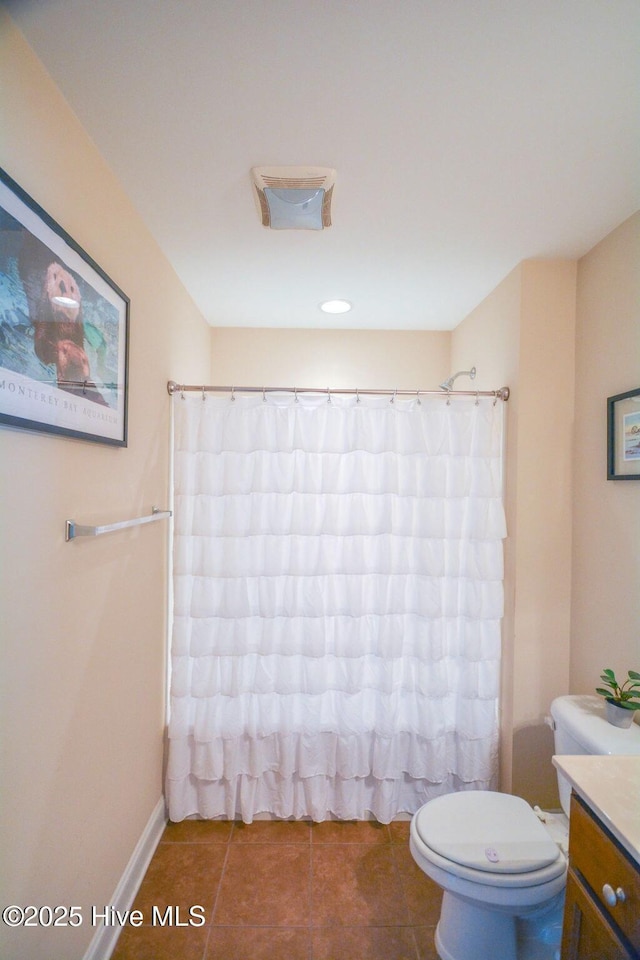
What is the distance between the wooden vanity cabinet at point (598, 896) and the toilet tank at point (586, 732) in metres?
0.25

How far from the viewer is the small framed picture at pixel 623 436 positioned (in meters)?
1.34

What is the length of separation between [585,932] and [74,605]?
141 centimetres

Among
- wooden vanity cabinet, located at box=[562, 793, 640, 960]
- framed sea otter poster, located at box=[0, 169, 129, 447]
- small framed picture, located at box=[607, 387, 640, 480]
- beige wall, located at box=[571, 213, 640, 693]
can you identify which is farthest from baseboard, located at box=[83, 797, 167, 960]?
small framed picture, located at box=[607, 387, 640, 480]

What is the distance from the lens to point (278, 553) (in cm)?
175

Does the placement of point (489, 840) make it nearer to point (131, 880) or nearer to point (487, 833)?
point (487, 833)

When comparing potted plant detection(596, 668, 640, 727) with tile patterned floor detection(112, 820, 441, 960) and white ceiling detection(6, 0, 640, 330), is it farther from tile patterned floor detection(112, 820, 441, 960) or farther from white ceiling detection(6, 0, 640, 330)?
white ceiling detection(6, 0, 640, 330)

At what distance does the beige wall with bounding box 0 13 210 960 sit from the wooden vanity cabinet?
1.24m

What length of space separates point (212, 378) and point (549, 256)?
1947 mm

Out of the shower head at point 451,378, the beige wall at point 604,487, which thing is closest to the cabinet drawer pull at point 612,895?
the beige wall at point 604,487

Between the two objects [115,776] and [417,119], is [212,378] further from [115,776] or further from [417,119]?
[115,776]

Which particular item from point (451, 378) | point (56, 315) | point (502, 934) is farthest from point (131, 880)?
point (451, 378)

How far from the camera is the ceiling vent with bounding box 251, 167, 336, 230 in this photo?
121cm

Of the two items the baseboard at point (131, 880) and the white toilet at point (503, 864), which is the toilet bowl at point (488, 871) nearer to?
the white toilet at point (503, 864)

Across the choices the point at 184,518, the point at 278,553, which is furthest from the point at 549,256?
the point at 184,518
